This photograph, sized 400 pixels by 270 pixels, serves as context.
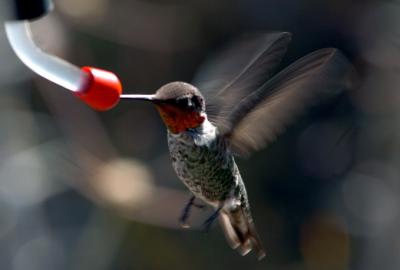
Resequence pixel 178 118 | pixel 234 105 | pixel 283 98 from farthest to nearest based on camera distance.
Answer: pixel 234 105, pixel 178 118, pixel 283 98

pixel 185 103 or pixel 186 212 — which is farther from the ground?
pixel 185 103

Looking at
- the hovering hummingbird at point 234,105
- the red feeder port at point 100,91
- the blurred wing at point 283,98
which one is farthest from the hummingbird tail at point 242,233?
the red feeder port at point 100,91

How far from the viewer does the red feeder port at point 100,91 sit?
1724 millimetres

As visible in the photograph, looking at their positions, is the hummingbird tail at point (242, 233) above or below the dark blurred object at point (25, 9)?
below

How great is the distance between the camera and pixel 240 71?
2.39 m

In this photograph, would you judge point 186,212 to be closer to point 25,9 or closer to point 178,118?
point 178,118

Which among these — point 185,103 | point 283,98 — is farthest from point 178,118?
point 283,98

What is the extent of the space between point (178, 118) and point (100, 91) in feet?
1.99

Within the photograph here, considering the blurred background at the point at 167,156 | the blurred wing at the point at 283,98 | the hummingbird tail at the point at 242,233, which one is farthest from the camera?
the blurred background at the point at 167,156

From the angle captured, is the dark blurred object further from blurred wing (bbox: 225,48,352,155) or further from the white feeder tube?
blurred wing (bbox: 225,48,352,155)

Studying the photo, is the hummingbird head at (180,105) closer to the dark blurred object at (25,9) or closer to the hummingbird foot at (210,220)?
the hummingbird foot at (210,220)

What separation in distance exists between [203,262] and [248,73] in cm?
333

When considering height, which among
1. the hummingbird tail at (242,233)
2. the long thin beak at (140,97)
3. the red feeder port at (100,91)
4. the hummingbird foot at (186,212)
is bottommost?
the hummingbird tail at (242,233)

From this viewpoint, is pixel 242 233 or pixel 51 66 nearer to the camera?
pixel 51 66
